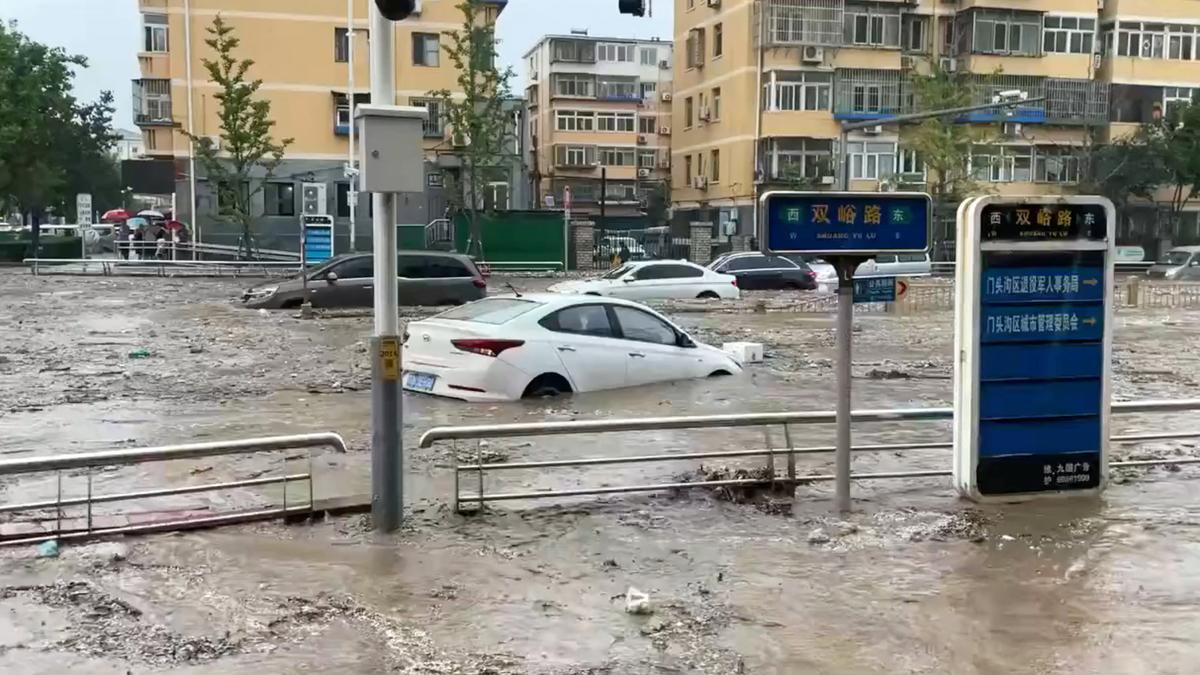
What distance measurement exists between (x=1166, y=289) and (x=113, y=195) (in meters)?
69.7

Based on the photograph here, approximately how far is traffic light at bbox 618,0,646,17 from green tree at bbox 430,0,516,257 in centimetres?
3041

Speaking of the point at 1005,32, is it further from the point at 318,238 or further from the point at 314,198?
the point at 318,238

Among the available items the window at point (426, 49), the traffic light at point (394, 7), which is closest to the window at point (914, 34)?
the window at point (426, 49)

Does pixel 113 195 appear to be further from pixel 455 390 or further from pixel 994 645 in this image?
pixel 994 645

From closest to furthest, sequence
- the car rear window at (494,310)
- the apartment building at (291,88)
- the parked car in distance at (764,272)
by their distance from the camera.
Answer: the car rear window at (494,310) → the parked car in distance at (764,272) → the apartment building at (291,88)

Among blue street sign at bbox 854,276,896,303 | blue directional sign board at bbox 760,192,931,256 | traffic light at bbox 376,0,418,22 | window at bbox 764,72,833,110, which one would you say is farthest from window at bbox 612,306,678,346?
window at bbox 764,72,833,110

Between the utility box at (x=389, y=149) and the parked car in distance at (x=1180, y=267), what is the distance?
136 feet

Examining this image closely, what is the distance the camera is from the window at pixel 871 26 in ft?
173

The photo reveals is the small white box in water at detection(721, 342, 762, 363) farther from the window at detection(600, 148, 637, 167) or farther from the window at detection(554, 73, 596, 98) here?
the window at detection(554, 73, 596, 98)

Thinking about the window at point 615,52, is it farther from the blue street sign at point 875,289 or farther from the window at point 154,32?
the blue street sign at point 875,289

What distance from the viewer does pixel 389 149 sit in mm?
6758

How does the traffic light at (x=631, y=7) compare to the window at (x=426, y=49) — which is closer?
the traffic light at (x=631, y=7)

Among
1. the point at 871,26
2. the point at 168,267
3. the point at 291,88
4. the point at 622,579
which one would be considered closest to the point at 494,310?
the point at 622,579

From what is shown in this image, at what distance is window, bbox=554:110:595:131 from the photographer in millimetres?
73500
